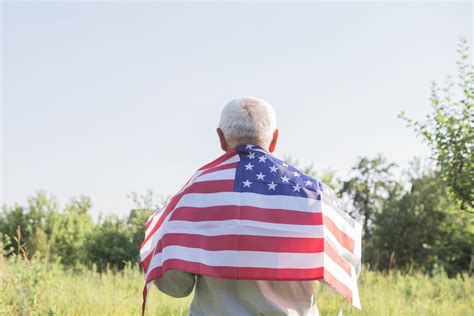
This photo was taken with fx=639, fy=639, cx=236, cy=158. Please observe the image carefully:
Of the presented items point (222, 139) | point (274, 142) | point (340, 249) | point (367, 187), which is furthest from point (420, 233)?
point (222, 139)

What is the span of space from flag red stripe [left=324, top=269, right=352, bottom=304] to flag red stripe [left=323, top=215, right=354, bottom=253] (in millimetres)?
216

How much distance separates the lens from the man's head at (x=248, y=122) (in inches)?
131

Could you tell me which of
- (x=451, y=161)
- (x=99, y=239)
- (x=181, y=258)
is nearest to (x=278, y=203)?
(x=181, y=258)

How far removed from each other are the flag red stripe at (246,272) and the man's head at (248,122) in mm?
650

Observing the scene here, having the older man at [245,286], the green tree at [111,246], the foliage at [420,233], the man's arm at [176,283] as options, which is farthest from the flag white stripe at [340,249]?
the foliage at [420,233]

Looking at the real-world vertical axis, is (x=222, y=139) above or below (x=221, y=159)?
above

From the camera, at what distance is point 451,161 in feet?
27.4

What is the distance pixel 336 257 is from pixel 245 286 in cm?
54

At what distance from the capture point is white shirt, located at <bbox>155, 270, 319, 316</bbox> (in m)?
3.20

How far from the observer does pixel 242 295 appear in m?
3.27

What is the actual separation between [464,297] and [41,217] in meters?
9.15

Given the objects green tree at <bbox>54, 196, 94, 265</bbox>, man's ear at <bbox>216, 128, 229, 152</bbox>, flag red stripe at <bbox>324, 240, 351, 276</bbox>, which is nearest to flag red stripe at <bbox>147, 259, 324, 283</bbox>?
flag red stripe at <bbox>324, 240, 351, 276</bbox>

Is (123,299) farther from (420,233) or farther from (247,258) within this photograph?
(420,233)

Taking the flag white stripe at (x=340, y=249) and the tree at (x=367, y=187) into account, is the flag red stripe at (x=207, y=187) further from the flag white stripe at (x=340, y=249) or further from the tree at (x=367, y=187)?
the tree at (x=367, y=187)
